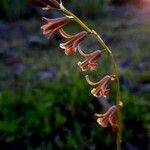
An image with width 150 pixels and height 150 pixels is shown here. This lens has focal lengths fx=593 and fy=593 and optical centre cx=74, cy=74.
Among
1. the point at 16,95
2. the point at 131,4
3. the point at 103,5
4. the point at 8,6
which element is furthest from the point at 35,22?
the point at 16,95

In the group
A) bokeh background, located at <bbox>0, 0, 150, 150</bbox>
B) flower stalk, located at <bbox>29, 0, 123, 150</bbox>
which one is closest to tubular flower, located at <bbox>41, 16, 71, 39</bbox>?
flower stalk, located at <bbox>29, 0, 123, 150</bbox>

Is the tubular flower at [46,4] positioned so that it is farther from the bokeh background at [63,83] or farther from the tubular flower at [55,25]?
the bokeh background at [63,83]

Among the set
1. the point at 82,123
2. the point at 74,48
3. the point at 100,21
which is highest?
the point at 100,21

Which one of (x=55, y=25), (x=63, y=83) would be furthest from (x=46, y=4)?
(x=63, y=83)

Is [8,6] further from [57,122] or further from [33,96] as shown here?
[57,122]

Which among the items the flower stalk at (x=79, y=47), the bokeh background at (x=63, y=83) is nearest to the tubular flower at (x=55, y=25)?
the flower stalk at (x=79, y=47)

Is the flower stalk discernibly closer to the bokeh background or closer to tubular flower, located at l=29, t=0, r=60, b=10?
tubular flower, located at l=29, t=0, r=60, b=10

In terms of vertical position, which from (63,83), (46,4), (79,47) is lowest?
(63,83)

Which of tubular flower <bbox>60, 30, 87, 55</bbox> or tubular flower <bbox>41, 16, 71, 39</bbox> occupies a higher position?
tubular flower <bbox>41, 16, 71, 39</bbox>

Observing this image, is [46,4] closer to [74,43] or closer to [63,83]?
[74,43]
